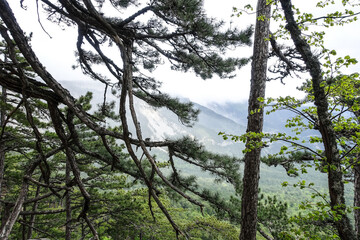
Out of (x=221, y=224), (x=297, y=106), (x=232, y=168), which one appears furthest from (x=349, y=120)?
(x=221, y=224)

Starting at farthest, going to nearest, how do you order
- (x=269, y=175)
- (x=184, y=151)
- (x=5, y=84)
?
1. (x=269, y=175)
2. (x=184, y=151)
3. (x=5, y=84)

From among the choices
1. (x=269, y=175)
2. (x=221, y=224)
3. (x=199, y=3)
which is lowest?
(x=221, y=224)

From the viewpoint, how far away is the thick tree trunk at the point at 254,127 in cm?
369

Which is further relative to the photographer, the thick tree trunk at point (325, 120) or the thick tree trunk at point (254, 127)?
the thick tree trunk at point (254, 127)

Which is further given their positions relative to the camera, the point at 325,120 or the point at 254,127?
the point at 254,127

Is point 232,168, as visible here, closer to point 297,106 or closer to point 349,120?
point 297,106

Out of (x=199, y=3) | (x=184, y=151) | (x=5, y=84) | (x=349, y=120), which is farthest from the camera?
(x=349, y=120)

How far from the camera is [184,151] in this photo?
2.11 metres

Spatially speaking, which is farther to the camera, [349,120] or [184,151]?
[349,120]

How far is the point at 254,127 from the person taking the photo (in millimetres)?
3889

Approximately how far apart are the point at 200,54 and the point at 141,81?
1.27m

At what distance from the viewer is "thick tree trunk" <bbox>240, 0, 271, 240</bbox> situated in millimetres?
3689

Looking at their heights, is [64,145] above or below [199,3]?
below

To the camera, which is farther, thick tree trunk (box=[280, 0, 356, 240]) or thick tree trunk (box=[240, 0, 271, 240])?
thick tree trunk (box=[240, 0, 271, 240])
